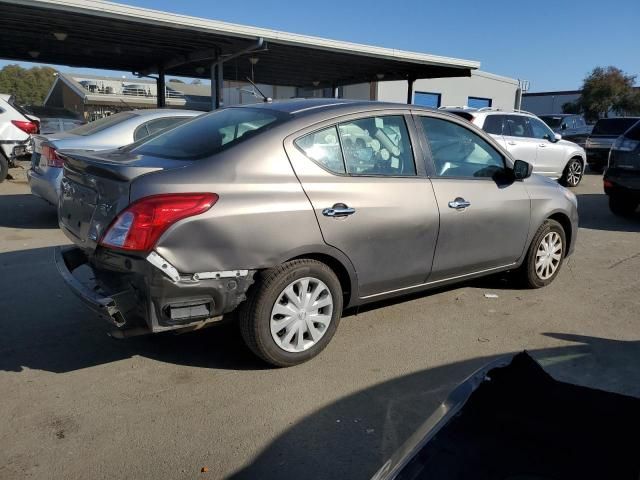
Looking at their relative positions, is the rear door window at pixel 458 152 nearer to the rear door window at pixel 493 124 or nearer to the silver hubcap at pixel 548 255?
the silver hubcap at pixel 548 255

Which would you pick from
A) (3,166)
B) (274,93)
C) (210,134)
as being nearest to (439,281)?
(210,134)

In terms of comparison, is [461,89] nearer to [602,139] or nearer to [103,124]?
[602,139]

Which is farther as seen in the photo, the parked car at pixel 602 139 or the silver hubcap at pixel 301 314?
the parked car at pixel 602 139

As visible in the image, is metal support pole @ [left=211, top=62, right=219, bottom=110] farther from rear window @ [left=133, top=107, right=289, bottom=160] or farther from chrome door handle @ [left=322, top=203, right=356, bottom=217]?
chrome door handle @ [left=322, top=203, right=356, bottom=217]

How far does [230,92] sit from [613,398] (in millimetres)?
38704

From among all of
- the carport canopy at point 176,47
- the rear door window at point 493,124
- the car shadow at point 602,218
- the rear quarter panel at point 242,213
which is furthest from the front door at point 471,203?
the carport canopy at point 176,47

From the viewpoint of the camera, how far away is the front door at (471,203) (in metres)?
4.21

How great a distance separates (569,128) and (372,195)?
18293mm

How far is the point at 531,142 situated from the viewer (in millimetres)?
11570

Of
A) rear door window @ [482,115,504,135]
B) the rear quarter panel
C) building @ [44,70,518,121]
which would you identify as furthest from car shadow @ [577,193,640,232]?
building @ [44,70,518,121]

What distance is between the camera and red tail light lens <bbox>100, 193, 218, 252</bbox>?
9.80 feet

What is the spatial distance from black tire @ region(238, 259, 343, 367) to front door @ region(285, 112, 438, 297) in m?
0.23

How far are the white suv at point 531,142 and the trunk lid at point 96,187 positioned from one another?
8022 millimetres

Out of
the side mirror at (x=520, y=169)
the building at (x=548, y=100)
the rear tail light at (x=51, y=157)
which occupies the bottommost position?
the rear tail light at (x=51, y=157)
